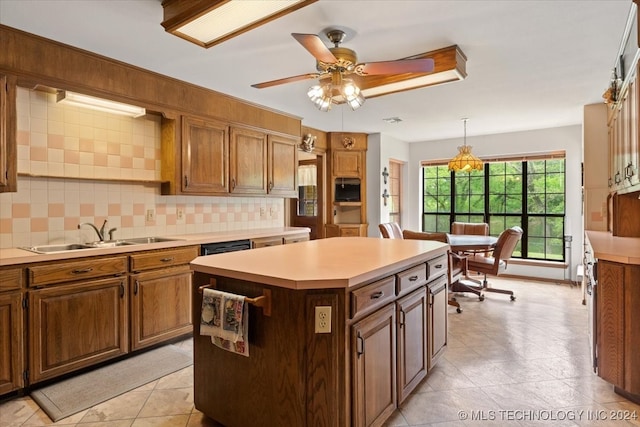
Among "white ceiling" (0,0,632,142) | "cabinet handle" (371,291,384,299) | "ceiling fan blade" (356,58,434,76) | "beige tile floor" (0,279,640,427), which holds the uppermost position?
"white ceiling" (0,0,632,142)

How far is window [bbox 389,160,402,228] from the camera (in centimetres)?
667

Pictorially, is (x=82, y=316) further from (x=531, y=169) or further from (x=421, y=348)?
(x=531, y=169)

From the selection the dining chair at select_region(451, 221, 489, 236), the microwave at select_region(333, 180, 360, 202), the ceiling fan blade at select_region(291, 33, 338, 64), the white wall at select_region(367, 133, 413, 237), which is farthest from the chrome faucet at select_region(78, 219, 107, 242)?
the dining chair at select_region(451, 221, 489, 236)

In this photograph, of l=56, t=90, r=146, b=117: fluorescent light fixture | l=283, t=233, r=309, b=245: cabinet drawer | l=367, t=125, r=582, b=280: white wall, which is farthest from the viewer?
l=367, t=125, r=582, b=280: white wall

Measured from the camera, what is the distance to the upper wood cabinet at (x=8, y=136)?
2344 millimetres

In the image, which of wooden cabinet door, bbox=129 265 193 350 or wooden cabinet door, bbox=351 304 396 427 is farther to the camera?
wooden cabinet door, bbox=129 265 193 350

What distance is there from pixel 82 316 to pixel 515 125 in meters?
5.76

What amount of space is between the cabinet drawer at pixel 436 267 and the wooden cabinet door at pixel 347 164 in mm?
3440

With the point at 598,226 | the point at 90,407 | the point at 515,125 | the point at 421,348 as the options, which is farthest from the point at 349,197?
the point at 90,407

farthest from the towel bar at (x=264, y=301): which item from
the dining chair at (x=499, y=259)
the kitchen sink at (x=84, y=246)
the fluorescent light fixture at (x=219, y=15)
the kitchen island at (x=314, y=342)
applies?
the dining chair at (x=499, y=259)

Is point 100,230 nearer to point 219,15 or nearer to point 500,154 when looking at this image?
point 219,15

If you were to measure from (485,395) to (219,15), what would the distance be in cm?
279

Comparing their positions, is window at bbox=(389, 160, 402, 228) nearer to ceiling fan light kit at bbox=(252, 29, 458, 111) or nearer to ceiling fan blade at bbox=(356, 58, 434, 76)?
ceiling fan light kit at bbox=(252, 29, 458, 111)

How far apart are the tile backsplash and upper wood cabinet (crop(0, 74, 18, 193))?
30cm
